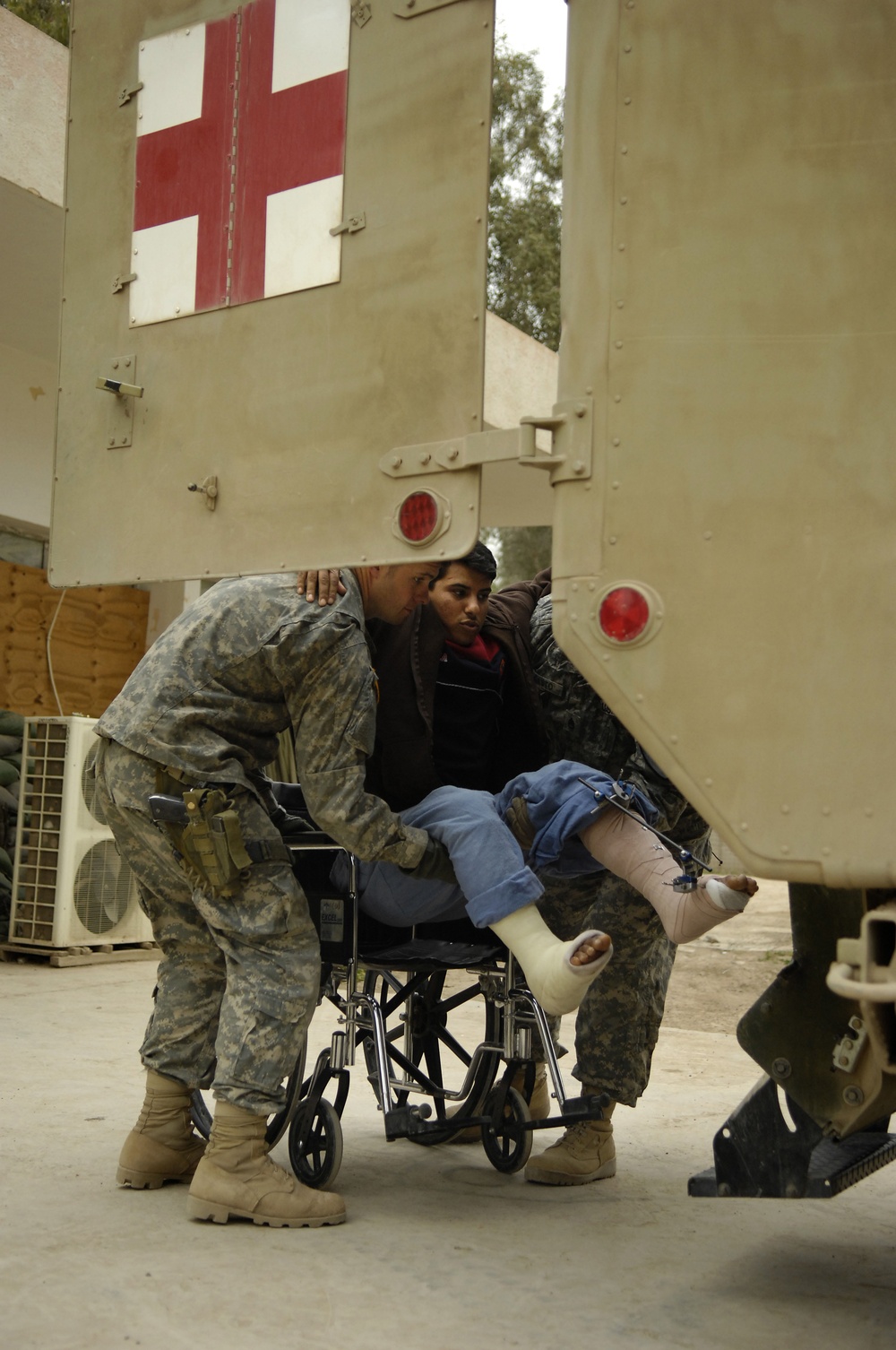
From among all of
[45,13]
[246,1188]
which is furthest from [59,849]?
[45,13]

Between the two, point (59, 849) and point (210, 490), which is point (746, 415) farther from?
point (59, 849)

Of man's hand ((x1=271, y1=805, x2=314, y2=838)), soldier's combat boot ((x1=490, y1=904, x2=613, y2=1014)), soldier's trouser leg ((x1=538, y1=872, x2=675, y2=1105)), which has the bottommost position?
soldier's trouser leg ((x1=538, y1=872, x2=675, y2=1105))

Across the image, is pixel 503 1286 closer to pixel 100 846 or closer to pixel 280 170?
pixel 280 170

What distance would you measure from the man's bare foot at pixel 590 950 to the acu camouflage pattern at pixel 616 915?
90 centimetres

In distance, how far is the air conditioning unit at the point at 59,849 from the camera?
771 centimetres

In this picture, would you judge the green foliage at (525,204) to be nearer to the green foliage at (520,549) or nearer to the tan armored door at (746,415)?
the green foliage at (520,549)

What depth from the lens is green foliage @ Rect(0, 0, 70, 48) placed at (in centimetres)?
1515

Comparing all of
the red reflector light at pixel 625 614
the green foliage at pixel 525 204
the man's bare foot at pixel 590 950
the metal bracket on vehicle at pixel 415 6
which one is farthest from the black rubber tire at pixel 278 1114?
the green foliage at pixel 525 204

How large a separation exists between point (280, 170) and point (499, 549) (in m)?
23.5

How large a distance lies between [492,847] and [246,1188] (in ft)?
3.27

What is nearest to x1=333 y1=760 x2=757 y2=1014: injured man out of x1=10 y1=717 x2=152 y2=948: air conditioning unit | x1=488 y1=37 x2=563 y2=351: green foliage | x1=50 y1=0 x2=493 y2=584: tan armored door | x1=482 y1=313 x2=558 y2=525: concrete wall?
x1=50 y1=0 x2=493 y2=584: tan armored door

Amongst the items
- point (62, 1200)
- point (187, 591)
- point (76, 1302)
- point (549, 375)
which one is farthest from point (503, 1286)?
point (549, 375)

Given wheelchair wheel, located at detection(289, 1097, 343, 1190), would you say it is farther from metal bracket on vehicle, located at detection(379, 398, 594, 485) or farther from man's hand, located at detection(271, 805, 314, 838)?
metal bracket on vehicle, located at detection(379, 398, 594, 485)

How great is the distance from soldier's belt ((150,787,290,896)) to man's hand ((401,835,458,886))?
0.41 metres
